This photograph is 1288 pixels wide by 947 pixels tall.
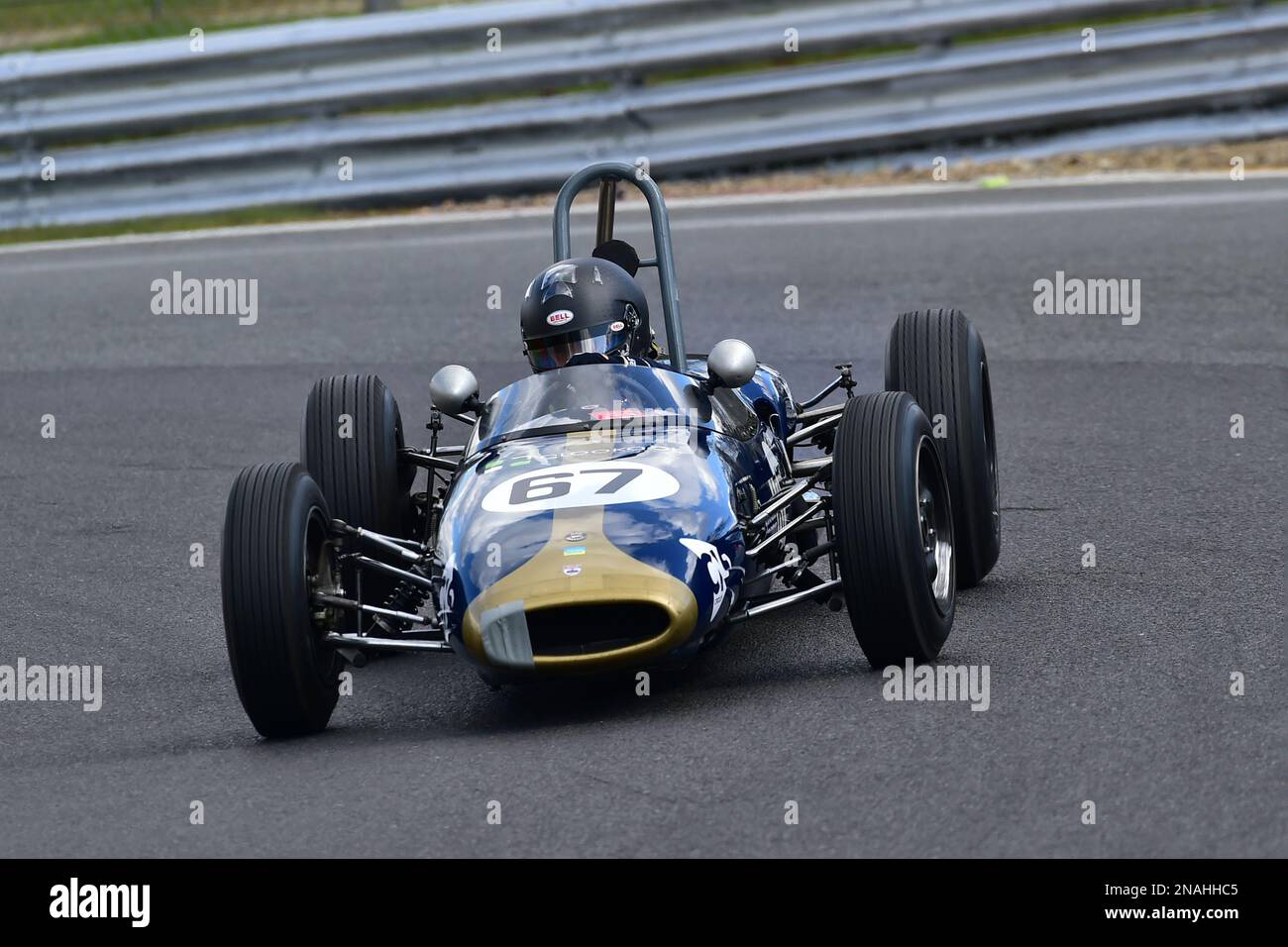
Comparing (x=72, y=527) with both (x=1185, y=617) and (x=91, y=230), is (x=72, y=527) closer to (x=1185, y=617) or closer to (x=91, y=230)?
(x=1185, y=617)

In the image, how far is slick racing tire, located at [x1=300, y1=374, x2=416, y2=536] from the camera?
6.93 m

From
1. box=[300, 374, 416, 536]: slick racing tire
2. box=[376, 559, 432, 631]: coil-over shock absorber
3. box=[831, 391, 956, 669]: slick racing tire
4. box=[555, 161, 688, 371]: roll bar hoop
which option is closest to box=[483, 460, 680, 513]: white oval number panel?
box=[831, 391, 956, 669]: slick racing tire

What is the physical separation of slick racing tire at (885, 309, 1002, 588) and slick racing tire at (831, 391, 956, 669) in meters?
0.85

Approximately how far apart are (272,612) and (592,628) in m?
0.84

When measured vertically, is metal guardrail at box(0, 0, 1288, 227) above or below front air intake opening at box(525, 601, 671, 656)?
above

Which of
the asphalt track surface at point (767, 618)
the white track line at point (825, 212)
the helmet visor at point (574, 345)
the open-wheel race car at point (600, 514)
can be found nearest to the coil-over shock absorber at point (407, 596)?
the open-wheel race car at point (600, 514)

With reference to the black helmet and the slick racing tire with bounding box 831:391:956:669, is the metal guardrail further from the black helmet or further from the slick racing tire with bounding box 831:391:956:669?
the slick racing tire with bounding box 831:391:956:669

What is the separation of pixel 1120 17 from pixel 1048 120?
741 mm

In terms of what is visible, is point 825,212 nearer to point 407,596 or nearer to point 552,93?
point 552,93

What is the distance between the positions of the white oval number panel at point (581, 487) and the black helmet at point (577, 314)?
28.5 inches

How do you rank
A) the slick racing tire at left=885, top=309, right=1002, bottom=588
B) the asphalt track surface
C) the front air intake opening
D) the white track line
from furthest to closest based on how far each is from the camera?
the white track line
the slick racing tire at left=885, top=309, right=1002, bottom=588
the front air intake opening
the asphalt track surface

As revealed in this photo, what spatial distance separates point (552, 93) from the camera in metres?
13.5

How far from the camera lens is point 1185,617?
6312 mm

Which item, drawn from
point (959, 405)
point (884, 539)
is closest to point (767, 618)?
point (959, 405)
